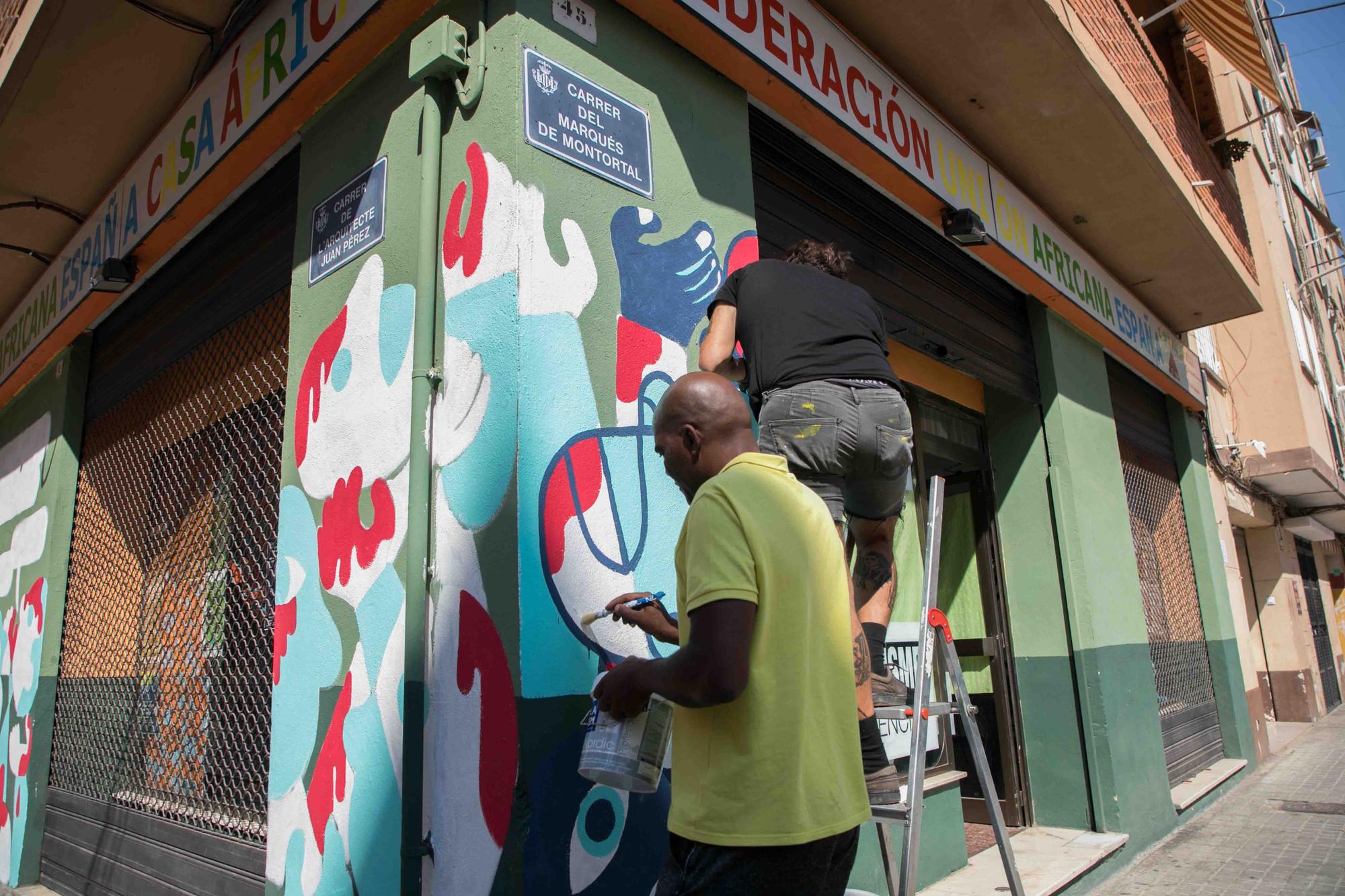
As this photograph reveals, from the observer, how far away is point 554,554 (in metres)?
2.51

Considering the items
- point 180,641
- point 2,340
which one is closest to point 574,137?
point 180,641

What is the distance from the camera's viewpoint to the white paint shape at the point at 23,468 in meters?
6.11

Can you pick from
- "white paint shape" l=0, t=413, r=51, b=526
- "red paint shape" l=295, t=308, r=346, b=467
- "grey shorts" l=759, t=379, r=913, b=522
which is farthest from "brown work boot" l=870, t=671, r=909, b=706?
"white paint shape" l=0, t=413, r=51, b=526

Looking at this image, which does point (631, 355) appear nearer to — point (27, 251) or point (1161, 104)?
point (27, 251)

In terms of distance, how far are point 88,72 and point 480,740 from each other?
3.78 meters

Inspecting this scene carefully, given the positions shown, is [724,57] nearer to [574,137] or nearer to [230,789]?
[574,137]

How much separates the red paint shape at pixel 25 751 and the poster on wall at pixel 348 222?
3.92m

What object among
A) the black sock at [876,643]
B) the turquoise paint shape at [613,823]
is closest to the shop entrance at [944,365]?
the black sock at [876,643]

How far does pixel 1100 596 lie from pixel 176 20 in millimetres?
5993

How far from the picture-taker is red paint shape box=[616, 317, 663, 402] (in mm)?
2812

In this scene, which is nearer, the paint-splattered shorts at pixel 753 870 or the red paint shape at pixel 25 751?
the paint-splattered shorts at pixel 753 870

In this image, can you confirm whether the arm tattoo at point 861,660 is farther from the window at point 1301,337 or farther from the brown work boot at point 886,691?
the window at point 1301,337

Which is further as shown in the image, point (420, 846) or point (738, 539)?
point (420, 846)

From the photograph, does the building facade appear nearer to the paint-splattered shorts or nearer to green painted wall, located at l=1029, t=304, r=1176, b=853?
green painted wall, located at l=1029, t=304, r=1176, b=853
